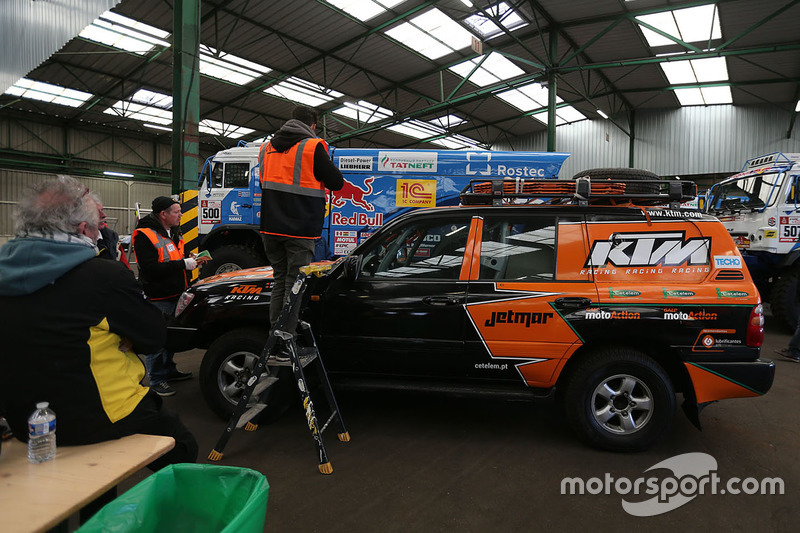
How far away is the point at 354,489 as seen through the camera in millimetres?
2723

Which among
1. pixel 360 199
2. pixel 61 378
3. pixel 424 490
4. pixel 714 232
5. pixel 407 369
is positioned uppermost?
pixel 360 199

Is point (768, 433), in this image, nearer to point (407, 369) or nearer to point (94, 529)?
point (407, 369)

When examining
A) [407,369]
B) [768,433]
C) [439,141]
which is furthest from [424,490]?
[439,141]

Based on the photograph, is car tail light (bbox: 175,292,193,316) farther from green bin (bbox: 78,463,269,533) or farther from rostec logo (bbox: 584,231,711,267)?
rostec logo (bbox: 584,231,711,267)

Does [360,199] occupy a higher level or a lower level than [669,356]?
higher

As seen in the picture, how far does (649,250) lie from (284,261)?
2.51 m

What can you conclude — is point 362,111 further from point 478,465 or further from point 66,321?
point 66,321

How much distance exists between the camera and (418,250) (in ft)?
11.4

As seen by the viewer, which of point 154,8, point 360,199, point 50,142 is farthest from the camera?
point 50,142

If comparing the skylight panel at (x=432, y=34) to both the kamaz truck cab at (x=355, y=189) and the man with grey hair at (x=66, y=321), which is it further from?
the man with grey hair at (x=66, y=321)

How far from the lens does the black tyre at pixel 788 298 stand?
7.11 metres

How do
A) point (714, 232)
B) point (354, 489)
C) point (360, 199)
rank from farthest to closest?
point (360, 199) → point (714, 232) → point (354, 489)

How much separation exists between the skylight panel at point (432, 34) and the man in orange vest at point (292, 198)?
31.1 ft

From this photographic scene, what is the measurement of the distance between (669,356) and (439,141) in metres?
20.6
